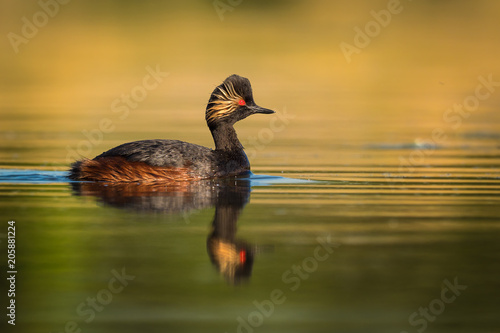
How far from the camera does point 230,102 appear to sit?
16.2 m

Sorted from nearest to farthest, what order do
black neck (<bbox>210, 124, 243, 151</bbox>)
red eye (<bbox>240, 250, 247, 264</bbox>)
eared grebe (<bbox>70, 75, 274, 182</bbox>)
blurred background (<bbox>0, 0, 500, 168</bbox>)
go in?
red eye (<bbox>240, 250, 247, 264</bbox>)
eared grebe (<bbox>70, 75, 274, 182</bbox>)
black neck (<bbox>210, 124, 243, 151</bbox>)
blurred background (<bbox>0, 0, 500, 168</bbox>)

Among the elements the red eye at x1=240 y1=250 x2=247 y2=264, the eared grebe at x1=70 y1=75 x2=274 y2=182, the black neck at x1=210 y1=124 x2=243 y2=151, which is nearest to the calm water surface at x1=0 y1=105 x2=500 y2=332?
the red eye at x1=240 y1=250 x2=247 y2=264

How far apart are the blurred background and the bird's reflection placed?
281cm

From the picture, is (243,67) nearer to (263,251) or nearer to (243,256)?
(263,251)

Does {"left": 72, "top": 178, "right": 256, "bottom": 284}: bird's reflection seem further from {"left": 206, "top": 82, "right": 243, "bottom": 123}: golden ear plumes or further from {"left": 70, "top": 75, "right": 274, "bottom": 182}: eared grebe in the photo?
{"left": 206, "top": 82, "right": 243, "bottom": 123}: golden ear plumes

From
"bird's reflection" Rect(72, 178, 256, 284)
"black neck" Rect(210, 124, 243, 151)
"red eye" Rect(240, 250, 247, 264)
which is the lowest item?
"red eye" Rect(240, 250, 247, 264)

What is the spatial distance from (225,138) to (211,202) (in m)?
3.47

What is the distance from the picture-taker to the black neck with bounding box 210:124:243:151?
16.1m

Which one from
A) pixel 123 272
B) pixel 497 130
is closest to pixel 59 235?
pixel 123 272

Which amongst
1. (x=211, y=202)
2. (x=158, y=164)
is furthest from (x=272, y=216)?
(x=158, y=164)

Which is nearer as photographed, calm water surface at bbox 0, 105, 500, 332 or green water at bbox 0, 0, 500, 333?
calm water surface at bbox 0, 105, 500, 332

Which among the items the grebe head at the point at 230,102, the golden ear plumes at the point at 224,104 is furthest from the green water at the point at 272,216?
the golden ear plumes at the point at 224,104

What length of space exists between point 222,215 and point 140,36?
41929 millimetres

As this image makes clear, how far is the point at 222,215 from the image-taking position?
38.4ft
